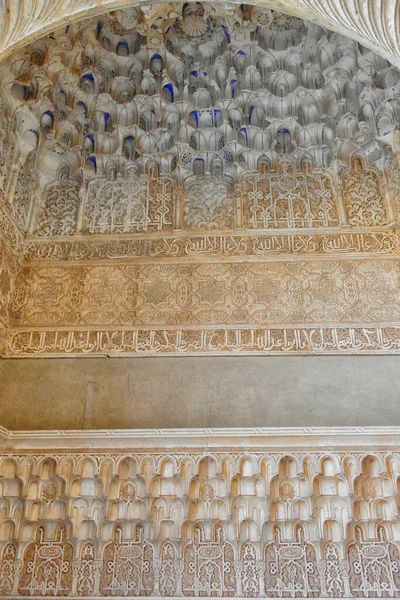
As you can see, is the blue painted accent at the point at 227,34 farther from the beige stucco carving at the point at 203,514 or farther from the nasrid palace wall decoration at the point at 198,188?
the beige stucco carving at the point at 203,514

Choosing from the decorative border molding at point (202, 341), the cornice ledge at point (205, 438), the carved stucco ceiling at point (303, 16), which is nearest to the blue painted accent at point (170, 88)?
the carved stucco ceiling at point (303, 16)

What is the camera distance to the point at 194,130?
4.98m

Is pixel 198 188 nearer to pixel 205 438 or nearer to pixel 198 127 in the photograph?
pixel 198 127

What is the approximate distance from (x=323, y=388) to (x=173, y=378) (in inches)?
41.1

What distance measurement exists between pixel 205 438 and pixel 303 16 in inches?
97.2

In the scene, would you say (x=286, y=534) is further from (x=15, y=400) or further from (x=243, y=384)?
(x=15, y=400)

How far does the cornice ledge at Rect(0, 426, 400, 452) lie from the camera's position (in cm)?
371

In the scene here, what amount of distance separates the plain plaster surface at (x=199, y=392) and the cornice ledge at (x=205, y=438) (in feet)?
0.76

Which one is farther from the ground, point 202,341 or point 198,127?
point 198,127

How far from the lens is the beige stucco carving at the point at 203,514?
3.63 m

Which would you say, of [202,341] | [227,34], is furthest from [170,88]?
[202,341]

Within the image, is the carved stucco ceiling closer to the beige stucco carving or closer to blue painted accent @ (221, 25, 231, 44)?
blue painted accent @ (221, 25, 231, 44)

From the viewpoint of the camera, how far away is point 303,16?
2.94m

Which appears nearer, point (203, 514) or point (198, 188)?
point (203, 514)
